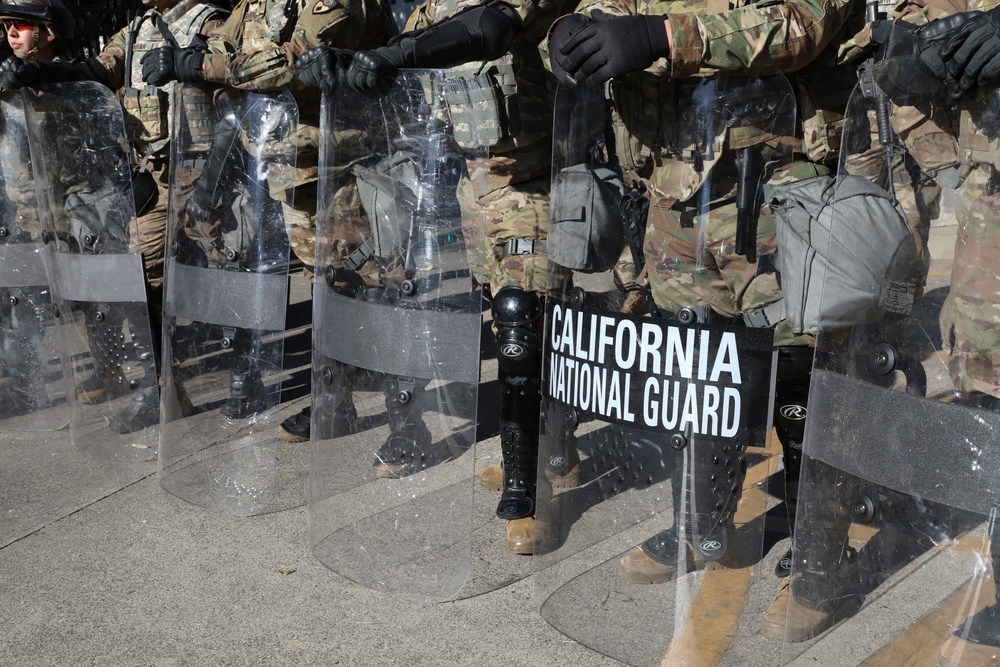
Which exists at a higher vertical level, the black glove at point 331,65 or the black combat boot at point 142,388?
the black glove at point 331,65

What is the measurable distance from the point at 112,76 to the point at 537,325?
10.4ft

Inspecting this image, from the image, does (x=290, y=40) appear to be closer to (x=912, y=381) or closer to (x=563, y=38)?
(x=563, y=38)

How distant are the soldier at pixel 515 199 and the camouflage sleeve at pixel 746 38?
739 millimetres

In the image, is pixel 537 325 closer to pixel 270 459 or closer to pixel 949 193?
pixel 270 459

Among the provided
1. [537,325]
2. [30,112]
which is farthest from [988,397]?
[30,112]

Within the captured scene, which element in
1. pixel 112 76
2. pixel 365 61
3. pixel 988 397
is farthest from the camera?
pixel 112 76

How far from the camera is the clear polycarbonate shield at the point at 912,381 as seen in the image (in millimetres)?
1807

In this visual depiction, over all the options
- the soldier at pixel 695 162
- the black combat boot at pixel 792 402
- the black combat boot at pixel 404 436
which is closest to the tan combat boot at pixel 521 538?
the black combat boot at pixel 404 436

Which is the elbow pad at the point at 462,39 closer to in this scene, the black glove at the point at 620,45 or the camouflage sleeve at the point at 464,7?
the camouflage sleeve at the point at 464,7

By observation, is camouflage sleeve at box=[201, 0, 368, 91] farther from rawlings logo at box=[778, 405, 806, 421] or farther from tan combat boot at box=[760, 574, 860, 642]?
tan combat boot at box=[760, 574, 860, 642]

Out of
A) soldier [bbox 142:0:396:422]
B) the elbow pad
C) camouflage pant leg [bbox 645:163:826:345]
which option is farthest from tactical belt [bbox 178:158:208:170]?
camouflage pant leg [bbox 645:163:826:345]

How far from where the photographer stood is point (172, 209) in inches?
141

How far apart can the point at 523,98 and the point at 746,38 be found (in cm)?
112

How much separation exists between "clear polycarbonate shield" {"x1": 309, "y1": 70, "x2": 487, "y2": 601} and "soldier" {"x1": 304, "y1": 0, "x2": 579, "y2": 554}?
27 cm
